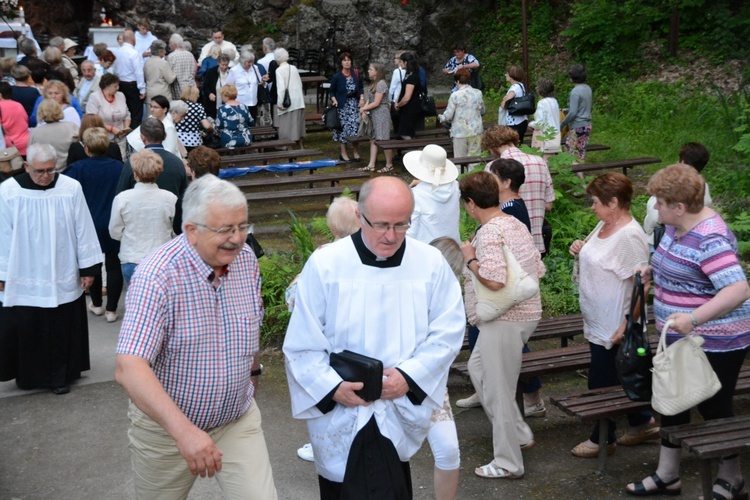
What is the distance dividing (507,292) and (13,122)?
21.9 ft

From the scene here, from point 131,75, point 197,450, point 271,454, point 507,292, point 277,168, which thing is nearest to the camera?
point 197,450

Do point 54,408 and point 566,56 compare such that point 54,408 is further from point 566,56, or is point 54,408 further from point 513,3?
point 513,3

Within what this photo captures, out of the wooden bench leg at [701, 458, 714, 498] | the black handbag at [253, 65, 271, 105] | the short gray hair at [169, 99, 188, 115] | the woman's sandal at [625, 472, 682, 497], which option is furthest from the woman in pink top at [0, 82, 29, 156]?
the wooden bench leg at [701, 458, 714, 498]

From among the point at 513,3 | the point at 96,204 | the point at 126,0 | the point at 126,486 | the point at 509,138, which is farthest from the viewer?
the point at 126,0

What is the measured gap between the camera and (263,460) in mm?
3693

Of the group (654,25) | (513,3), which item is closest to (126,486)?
(654,25)

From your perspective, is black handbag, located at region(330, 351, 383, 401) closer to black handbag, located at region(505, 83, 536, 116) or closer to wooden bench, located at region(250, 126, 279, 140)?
black handbag, located at region(505, 83, 536, 116)

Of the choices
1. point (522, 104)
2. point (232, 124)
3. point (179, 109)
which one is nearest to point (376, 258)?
point (179, 109)

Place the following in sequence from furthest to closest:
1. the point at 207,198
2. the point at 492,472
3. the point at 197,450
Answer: the point at 492,472, the point at 207,198, the point at 197,450

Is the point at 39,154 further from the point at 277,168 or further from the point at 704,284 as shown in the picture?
the point at 277,168

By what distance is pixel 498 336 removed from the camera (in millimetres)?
4969

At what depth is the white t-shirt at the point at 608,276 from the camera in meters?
4.95

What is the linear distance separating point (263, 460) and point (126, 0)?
21014mm

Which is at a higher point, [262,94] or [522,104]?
[262,94]
